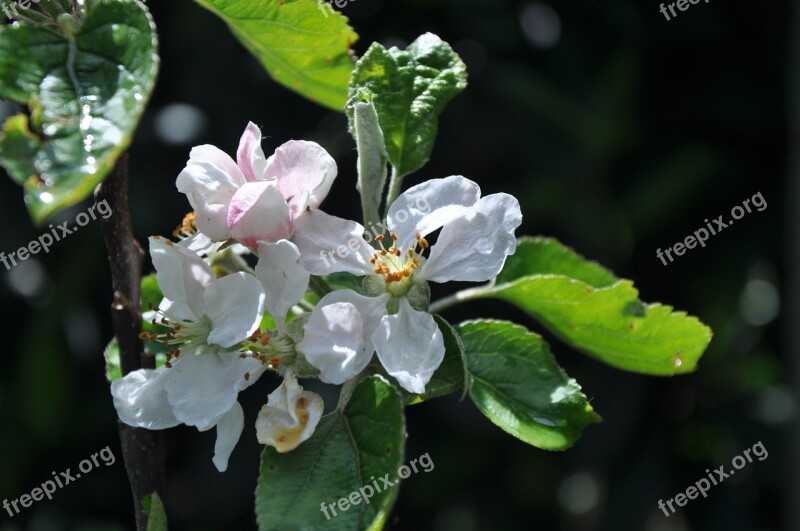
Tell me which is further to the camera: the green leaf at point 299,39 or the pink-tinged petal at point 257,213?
the green leaf at point 299,39

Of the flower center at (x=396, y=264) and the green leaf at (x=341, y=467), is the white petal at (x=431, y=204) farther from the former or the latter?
the green leaf at (x=341, y=467)

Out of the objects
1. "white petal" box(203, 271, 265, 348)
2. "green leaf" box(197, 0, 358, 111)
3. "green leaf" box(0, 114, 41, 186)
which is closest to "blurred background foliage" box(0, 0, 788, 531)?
"green leaf" box(197, 0, 358, 111)

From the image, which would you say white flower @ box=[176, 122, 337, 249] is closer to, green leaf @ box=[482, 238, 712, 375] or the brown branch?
the brown branch

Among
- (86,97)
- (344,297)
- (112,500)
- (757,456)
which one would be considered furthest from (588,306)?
(112,500)

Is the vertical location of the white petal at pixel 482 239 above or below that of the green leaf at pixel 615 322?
above

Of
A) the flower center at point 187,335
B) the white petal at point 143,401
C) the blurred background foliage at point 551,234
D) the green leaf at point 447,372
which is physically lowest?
the blurred background foliage at point 551,234

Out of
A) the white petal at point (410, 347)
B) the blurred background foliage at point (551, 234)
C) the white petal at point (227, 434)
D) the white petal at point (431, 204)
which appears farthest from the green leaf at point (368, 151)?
the blurred background foliage at point (551, 234)

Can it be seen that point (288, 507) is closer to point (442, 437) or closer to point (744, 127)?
point (442, 437)
